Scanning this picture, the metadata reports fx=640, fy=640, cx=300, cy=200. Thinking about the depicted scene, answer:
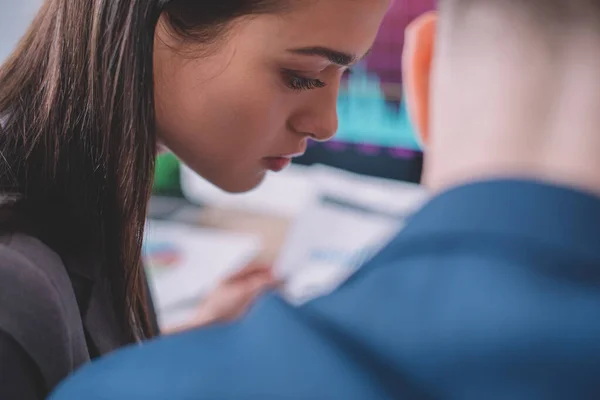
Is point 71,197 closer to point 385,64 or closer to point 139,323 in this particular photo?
point 139,323

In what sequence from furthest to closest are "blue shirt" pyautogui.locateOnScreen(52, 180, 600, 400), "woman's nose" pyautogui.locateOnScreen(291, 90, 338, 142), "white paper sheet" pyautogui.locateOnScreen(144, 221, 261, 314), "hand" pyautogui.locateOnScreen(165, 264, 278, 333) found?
"white paper sheet" pyautogui.locateOnScreen(144, 221, 261, 314)
"hand" pyautogui.locateOnScreen(165, 264, 278, 333)
"woman's nose" pyautogui.locateOnScreen(291, 90, 338, 142)
"blue shirt" pyautogui.locateOnScreen(52, 180, 600, 400)

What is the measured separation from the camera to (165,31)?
1.81ft

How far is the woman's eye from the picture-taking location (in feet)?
1.85

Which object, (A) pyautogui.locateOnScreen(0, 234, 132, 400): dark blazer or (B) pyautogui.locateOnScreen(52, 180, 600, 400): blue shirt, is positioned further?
(A) pyautogui.locateOnScreen(0, 234, 132, 400): dark blazer

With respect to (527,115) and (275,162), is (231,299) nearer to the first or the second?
(275,162)

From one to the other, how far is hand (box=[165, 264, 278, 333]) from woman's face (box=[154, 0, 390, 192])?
0.78 feet

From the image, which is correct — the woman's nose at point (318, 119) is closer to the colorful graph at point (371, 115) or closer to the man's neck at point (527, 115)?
the man's neck at point (527, 115)

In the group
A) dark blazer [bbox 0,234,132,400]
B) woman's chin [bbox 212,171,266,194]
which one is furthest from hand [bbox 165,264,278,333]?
dark blazer [bbox 0,234,132,400]

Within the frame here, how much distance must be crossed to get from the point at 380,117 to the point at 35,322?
40.3 inches

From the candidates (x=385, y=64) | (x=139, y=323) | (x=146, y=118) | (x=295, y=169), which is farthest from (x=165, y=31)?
(x=295, y=169)

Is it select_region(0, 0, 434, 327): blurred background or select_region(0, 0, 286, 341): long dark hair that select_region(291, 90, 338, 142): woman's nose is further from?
select_region(0, 0, 434, 327): blurred background

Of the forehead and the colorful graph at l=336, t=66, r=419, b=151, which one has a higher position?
the forehead

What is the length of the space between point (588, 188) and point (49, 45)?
45cm

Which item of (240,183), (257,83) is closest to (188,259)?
(240,183)
